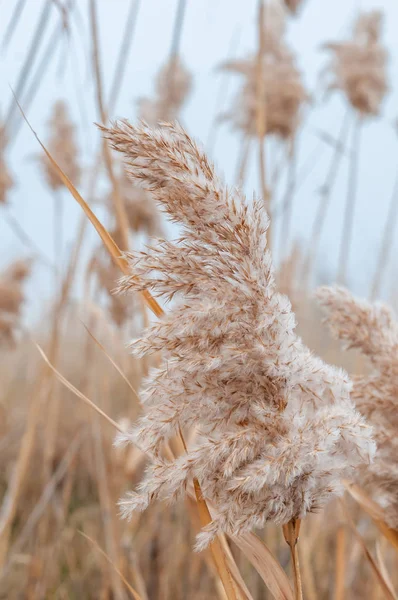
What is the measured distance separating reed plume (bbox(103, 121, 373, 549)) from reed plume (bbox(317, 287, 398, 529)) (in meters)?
0.15

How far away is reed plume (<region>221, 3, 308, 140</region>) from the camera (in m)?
2.20

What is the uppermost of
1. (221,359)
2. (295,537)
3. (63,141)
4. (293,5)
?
(63,141)

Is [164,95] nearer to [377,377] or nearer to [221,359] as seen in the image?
[377,377]

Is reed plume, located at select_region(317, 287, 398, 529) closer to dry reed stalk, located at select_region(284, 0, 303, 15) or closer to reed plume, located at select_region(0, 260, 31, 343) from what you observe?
dry reed stalk, located at select_region(284, 0, 303, 15)

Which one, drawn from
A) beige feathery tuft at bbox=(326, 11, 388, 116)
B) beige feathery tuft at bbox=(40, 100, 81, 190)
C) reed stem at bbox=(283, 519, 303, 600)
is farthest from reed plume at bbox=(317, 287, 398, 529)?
beige feathery tuft at bbox=(40, 100, 81, 190)

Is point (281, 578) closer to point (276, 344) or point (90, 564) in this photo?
point (276, 344)

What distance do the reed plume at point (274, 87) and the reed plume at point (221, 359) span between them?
167cm

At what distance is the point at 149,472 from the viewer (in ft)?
1.48

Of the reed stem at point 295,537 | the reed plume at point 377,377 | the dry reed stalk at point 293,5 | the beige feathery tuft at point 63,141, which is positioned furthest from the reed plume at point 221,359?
the beige feathery tuft at point 63,141

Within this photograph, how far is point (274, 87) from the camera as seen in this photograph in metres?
2.21

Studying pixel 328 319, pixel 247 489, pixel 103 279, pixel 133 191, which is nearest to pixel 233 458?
pixel 247 489

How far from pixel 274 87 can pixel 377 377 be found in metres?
1.80

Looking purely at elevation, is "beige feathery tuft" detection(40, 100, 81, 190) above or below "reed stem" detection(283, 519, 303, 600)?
above

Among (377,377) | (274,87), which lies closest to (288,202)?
(274,87)
